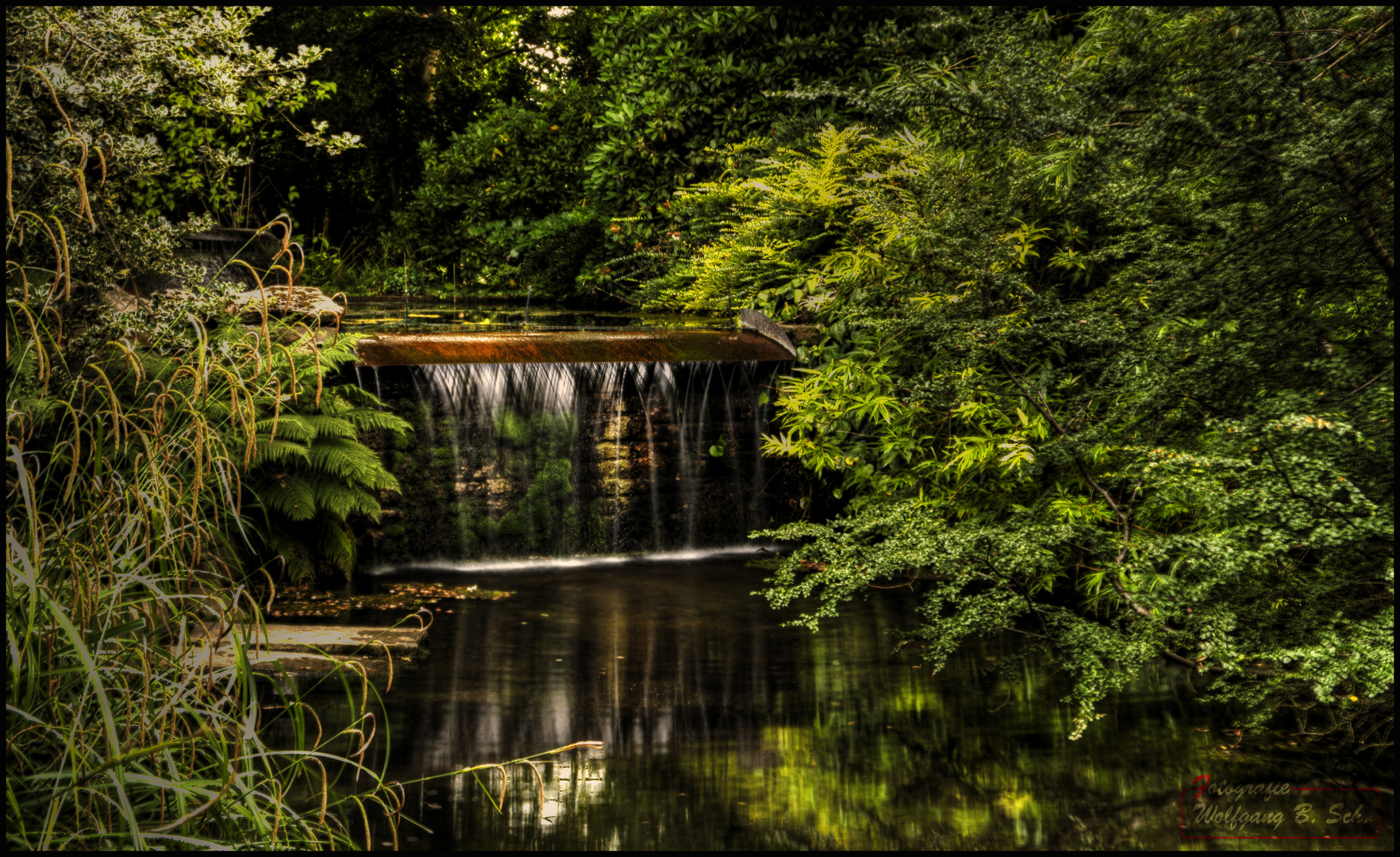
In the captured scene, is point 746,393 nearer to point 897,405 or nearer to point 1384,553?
point 897,405

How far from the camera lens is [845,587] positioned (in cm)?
414

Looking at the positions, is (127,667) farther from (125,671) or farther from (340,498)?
(340,498)

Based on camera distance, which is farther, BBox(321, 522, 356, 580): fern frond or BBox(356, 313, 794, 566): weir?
BBox(356, 313, 794, 566): weir

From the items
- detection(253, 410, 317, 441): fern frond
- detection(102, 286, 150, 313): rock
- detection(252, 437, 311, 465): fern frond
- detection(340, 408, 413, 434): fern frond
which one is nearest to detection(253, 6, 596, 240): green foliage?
detection(340, 408, 413, 434): fern frond

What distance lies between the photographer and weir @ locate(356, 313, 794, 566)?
752cm

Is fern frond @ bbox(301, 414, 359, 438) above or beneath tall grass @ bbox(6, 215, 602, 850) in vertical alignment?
above

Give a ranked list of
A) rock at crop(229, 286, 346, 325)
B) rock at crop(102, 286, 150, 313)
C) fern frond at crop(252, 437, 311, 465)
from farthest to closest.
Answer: fern frond at crop(252, 437, 311, 465)
rock at crop(102, 286, 150, 313)
rock at crop(229, 286, 346, 325)

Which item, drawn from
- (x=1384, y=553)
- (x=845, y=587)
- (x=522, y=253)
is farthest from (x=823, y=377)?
(x=522, y=253)

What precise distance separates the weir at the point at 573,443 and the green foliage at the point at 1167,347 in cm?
246

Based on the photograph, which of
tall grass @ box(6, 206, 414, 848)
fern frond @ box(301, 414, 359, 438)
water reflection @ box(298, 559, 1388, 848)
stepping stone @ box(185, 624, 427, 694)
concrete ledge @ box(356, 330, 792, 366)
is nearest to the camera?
tall grass @ box(6, 206, 414, 848)

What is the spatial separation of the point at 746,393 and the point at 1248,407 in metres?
5.28

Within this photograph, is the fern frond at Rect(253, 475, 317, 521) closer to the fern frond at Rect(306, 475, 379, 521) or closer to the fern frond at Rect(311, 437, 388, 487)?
the fern frond at Rect(306, 475, 379, 521)

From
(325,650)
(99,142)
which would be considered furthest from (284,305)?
(325,650)

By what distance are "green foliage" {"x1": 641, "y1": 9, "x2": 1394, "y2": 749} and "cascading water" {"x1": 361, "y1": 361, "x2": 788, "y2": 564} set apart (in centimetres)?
249
